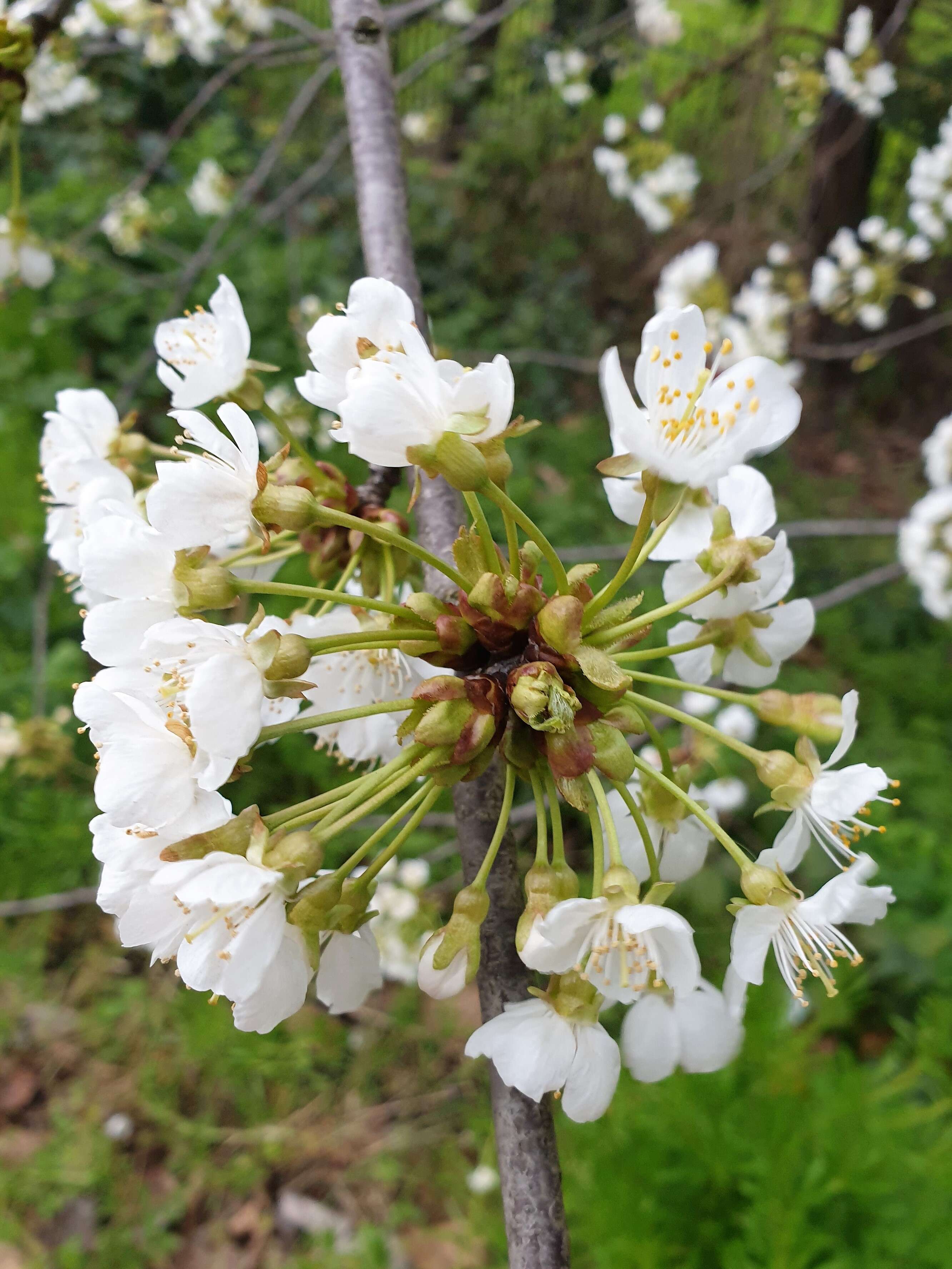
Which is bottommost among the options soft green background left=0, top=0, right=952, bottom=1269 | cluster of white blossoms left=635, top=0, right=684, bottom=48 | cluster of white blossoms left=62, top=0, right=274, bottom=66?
soft green background left=0, top=0, right=952, bottom=1269

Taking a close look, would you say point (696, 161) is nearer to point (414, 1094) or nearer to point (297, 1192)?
point (414, 1094)

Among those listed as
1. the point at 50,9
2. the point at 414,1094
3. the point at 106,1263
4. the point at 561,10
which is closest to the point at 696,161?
the point at 561,10

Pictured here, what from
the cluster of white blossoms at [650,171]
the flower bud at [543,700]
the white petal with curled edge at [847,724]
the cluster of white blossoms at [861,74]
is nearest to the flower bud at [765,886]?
the white petal with curled edge at [847,724]

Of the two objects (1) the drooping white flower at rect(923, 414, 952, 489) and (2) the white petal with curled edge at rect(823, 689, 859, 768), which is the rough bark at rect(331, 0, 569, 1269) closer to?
(2) the white petal with curled edge at rect(823, 689, 859, 768)

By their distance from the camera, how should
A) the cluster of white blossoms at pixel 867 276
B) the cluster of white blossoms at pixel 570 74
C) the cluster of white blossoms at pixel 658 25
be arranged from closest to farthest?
the cluster of white blossoms at pixel 867 276, the cluster of white blossoms at pixel 570 74, the cluster of white blossoms at pixel 658 25

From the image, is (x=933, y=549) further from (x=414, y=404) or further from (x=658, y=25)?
(x=658, y=25)

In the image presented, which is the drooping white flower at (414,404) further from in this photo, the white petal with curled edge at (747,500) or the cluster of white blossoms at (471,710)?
the white petal with curled edge at (747,500)

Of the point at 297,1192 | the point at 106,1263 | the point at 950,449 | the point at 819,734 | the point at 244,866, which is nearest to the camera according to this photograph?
the point at 244,866

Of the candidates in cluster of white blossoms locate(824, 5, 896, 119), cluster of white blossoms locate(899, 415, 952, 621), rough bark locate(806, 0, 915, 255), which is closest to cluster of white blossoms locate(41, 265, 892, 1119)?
cluster of white blossoms locate(899, 415, 952, 621)
